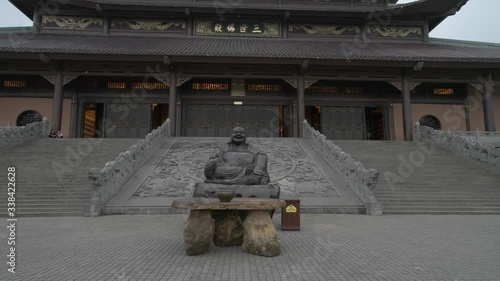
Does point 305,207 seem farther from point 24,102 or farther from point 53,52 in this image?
point 24,102

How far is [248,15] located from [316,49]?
17.2 ft

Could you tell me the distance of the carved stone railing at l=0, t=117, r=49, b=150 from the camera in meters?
12.5

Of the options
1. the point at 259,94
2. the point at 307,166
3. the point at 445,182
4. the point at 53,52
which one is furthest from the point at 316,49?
the point at 53,52

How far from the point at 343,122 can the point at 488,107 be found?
23.5 feet

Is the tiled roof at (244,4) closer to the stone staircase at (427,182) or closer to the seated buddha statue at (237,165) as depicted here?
the stone staircase at (427,182)

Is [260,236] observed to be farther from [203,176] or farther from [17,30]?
[17,30]

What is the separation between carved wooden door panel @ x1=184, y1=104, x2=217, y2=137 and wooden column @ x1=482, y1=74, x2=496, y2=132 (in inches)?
552

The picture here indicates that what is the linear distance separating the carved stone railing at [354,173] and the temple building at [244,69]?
504 cm

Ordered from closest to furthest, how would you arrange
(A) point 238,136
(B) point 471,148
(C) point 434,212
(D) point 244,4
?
(A) point 238,136 → (C) point 434,212 → (B) point 471,148 → (D) point 244,4

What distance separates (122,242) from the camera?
5.28m

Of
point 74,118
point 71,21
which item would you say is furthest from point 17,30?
point 74,118

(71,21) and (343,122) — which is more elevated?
(71,21)

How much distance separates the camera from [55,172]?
34.6 ft

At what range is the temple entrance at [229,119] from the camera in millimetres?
18062
